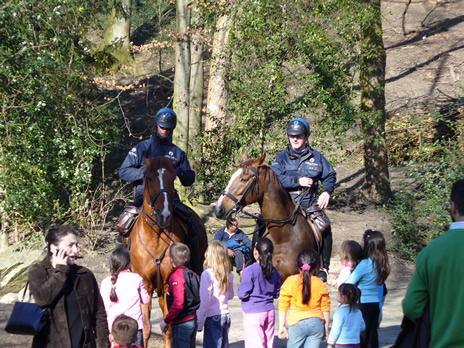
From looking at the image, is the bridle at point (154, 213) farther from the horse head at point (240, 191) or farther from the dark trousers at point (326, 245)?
the dark trousers at point (326, 245)

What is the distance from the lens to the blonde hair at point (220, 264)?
685cm

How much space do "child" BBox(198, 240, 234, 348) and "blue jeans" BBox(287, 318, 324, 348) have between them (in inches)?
32.2

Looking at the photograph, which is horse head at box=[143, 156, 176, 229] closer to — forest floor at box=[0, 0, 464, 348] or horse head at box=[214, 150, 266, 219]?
horse head at box=[214, 150, 266, 219]

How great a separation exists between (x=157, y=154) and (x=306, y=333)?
3.66 metres

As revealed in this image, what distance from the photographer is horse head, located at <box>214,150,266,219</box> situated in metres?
7.80

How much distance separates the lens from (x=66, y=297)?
15.6 ft

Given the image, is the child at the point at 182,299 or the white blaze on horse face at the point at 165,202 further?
the white blaze on horse face at the point at 165,202

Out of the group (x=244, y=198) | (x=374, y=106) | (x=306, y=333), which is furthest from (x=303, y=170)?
(x=374, y=106)

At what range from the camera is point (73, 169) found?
1466 centimetres

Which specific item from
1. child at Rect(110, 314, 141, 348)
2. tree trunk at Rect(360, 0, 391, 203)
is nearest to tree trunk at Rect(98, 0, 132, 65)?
tree trunk at Rect(360, 0, 391, 203)

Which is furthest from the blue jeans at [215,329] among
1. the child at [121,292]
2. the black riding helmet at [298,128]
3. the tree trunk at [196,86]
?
the tree trunk at [196,86]

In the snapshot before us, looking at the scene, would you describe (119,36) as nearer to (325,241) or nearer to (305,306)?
(325,241)

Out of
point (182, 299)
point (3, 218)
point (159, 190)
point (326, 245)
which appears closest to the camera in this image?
point (182, 299)

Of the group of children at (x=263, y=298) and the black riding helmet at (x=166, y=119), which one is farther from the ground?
the black riding helmet at (x=166, y=119)
